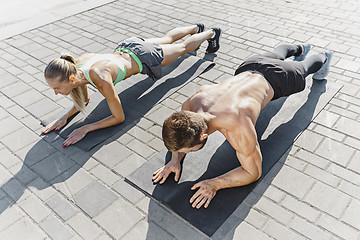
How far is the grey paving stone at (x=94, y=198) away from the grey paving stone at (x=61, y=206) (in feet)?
0.27

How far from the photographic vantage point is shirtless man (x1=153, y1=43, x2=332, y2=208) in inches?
96.7

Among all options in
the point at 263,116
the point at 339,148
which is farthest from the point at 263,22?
the point at 339,148

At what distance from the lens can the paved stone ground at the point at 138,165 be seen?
2803 millimetres

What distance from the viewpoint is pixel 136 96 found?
4.42 m

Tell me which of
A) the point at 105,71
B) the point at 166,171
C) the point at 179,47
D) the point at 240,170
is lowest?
the point at 166,171

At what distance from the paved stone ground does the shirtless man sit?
317mm

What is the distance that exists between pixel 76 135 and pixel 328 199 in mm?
2815

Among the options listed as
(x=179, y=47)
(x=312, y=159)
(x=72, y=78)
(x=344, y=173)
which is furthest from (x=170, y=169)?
(x=179, y=47)

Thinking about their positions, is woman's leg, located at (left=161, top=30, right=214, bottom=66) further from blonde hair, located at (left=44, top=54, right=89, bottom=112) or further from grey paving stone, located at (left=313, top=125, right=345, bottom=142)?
grey paving stone, located at (left=313, top=125, right=345, bottom=142)

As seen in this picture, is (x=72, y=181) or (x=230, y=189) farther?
(x=72, y=181)

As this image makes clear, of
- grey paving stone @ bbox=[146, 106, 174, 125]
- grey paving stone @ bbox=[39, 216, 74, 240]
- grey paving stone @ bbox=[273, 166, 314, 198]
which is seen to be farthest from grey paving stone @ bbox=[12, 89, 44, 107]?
grey paving stone @ bbox=[273, 166, 314, 198]

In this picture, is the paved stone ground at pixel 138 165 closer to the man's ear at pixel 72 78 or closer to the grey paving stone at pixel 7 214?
the grey paving stone at pixel 7 214

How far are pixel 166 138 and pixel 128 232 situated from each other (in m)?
0.99

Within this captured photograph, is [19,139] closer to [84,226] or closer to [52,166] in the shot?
[52,166]
